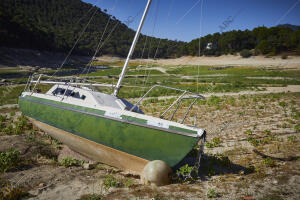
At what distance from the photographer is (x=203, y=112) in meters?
12.5

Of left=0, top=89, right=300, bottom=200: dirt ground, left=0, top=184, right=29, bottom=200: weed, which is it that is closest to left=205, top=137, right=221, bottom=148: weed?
left=0, top=89, right=300, bottom=200: dirt ground

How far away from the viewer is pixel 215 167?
577 centimetres

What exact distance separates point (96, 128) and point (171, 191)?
291 centimetres

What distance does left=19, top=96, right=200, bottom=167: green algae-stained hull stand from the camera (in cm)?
483

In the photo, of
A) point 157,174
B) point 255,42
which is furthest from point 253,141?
point 255,42

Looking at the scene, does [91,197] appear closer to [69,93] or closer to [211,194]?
[211,194]

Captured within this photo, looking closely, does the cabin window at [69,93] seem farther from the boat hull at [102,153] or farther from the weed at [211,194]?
the weed at [211,194]

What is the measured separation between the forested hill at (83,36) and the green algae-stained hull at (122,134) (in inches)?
661

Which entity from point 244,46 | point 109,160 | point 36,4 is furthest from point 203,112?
point 36,4

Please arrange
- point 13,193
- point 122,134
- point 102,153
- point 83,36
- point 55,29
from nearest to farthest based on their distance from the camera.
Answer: point 13,193 → point 122,134 → point 102,153 → point 83,36 → point 55,29

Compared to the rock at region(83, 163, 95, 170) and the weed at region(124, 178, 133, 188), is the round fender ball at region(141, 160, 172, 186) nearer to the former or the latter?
the weed at region(124, 178, 133, 188)

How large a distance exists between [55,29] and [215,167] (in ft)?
332

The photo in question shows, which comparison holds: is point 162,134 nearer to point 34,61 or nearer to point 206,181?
point 206,181

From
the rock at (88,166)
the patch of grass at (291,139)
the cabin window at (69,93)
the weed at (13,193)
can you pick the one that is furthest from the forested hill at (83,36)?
the weed at (13,193)
